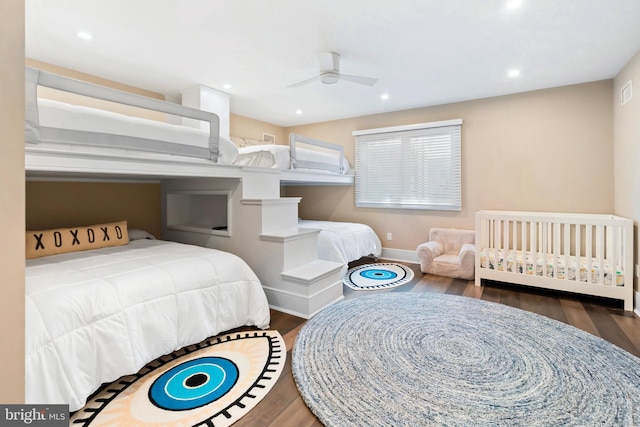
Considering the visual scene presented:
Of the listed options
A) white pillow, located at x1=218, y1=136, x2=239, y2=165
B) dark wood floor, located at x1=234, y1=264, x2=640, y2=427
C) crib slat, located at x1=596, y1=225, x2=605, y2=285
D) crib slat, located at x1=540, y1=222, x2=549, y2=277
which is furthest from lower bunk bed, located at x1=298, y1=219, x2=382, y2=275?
crib slat, located at x1=596, y1=225, x2=605, y2=285

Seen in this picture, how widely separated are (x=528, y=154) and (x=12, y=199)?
14.6 ft

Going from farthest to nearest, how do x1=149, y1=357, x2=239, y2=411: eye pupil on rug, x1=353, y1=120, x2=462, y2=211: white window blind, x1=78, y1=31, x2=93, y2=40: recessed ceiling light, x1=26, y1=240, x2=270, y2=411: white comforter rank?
x1=353, y1=120, x2=462, y2=211: white window blind
x1=78, y1=31, x2=93, y2=40: recessed ceiling light
x1=149, y1=357, x2=239, y2=411: eye pupil on rug
x1=26, y1=240, x2=270, y2=411: white comforter

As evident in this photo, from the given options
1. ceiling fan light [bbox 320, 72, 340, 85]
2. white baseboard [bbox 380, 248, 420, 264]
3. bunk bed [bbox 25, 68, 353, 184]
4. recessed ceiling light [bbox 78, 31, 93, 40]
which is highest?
recessed ceiling light [bbox 78, 31, 93, 40]

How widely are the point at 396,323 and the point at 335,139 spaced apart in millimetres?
3484

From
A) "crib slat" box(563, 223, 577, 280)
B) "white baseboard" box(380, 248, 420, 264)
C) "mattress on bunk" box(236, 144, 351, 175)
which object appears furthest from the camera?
"white baseboard" box(380, 248, 420, 264)

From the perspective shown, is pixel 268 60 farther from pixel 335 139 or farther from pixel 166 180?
pixel 335 139

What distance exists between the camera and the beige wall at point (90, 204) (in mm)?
2768

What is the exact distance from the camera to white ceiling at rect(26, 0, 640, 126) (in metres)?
2.05

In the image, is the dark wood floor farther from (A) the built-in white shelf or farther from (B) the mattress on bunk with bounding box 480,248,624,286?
(A) the built-in white shelf

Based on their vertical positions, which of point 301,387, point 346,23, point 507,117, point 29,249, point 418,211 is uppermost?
point 346,23

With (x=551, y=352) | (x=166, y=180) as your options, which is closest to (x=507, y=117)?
(x=551, y=352)

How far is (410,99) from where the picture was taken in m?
3.95

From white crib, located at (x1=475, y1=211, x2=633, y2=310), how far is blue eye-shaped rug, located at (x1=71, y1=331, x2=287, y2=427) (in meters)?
2.51

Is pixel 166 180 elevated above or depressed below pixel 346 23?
below
